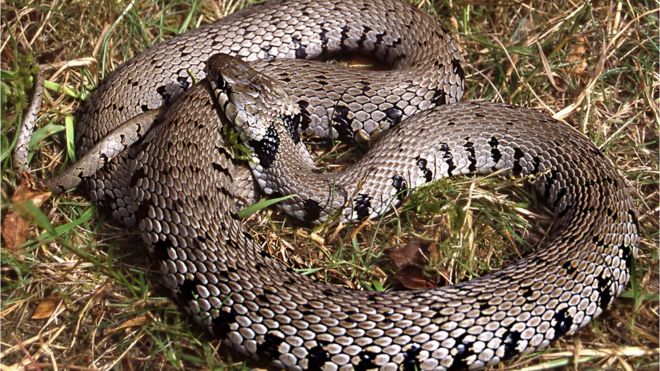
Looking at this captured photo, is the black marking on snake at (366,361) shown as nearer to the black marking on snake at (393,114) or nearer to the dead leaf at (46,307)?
the dead leaf at (46,307)

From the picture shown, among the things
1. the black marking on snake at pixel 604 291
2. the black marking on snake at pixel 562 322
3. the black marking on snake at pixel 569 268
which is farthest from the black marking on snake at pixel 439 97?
the black marking on snake at pixel 562 322

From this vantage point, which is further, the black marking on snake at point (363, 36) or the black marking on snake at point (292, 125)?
the black marking on snake at point (363, 36)

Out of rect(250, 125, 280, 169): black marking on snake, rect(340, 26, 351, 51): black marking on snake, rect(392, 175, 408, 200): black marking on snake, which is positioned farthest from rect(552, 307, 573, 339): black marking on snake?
rect(340, 26, 351, 51): black marking on snake

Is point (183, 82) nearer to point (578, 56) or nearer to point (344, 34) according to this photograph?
point (344, 34)

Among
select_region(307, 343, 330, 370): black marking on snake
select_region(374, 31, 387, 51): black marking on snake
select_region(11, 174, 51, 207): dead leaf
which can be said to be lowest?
select_region(307, 343, 330, 370): black marking on snake

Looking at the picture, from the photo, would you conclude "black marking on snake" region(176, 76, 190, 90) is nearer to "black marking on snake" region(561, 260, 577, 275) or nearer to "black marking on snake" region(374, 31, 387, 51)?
"black marking on snake" region(374, 31, 387, 51)

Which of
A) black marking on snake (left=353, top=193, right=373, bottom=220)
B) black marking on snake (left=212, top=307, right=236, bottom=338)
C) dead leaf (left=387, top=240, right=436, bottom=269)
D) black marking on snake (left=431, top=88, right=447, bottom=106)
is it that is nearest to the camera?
black marking on snake (left=212, top=307, right=236, bottom=338)
